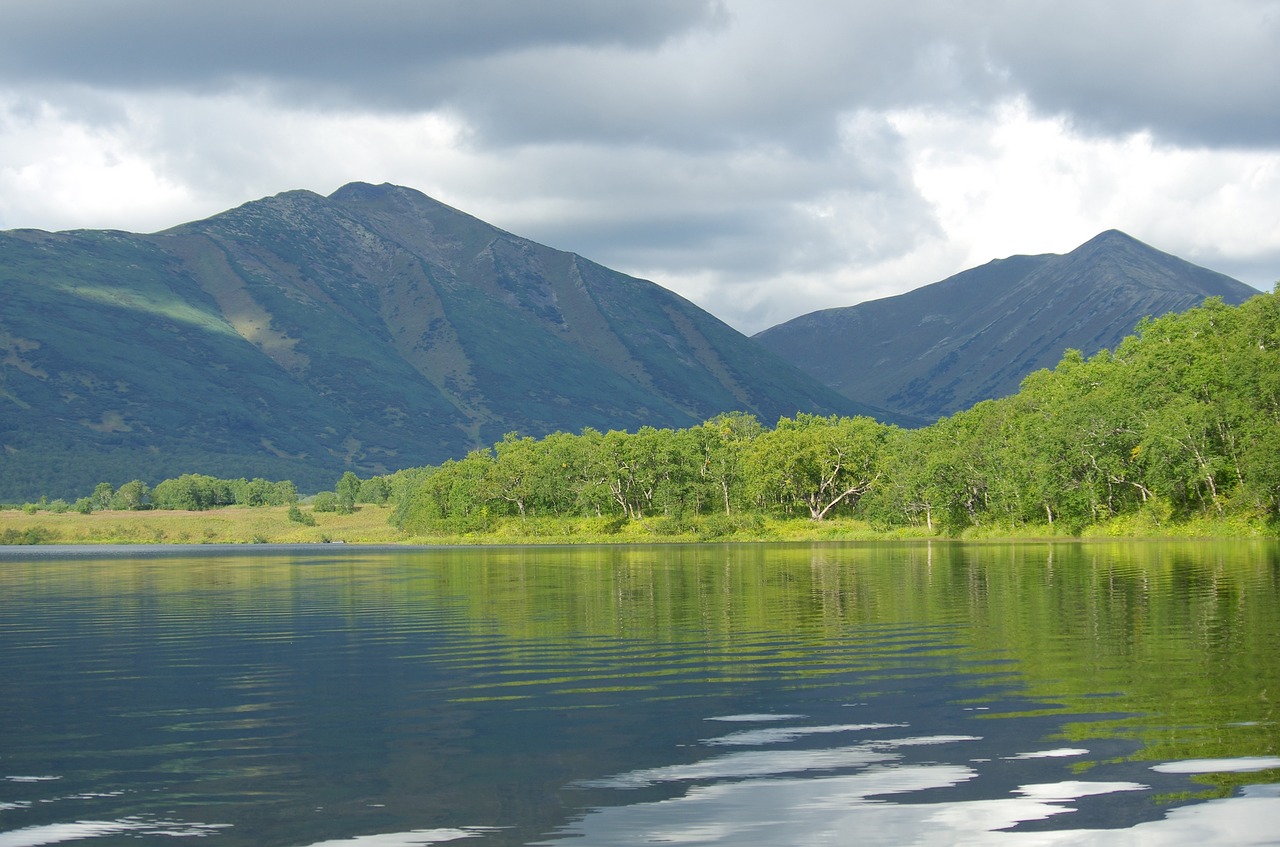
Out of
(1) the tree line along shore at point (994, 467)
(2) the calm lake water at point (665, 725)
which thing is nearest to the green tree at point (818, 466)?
(1) the tree line along shore at point (994, 467)

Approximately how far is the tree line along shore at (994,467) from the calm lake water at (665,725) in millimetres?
71810

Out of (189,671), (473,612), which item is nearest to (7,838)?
(189,671)

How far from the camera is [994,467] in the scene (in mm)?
135250

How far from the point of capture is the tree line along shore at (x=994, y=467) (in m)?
110

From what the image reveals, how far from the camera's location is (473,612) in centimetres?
4762

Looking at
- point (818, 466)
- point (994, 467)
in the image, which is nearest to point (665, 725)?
point (994, 467)

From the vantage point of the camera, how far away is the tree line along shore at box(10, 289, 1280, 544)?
110 metres

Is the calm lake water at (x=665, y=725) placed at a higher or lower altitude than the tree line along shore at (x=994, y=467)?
lower

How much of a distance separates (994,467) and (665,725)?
120752 millimetres

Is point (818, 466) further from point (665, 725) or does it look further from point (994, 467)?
point (665, 725)

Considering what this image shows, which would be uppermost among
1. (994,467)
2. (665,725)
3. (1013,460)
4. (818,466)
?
(818,466)

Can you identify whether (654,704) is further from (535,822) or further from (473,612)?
(473,612)

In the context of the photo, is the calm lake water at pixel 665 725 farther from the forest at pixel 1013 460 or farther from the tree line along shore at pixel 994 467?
the forest at pixel 1013 460

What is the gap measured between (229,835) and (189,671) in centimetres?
1754
